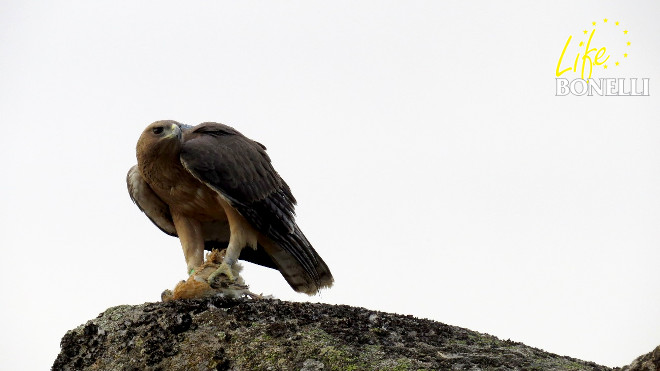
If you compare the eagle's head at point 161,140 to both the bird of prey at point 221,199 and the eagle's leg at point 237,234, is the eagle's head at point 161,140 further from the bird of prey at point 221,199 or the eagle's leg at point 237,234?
the eagle's leg at point 237,234

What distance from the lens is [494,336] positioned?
299 inches

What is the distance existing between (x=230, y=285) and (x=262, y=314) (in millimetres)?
1290

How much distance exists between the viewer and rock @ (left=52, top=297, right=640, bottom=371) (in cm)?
655

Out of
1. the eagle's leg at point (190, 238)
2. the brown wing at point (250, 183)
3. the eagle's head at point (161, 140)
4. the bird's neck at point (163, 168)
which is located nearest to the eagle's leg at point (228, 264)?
the brown wing at point (250, 183)

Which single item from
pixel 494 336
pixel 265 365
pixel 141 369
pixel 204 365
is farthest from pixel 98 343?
pixel 494 336

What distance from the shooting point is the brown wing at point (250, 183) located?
31.1 feet

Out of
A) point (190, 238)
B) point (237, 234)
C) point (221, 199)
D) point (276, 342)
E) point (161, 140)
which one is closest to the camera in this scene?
point (276, 342)

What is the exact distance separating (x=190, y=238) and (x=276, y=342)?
373cm

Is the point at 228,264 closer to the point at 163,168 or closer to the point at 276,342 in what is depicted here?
the point at 163,168

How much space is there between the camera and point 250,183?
975cm

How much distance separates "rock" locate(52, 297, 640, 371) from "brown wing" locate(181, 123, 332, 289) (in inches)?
76.9

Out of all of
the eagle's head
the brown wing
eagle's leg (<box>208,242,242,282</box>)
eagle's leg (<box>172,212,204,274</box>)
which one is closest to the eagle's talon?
eagle's leg (<box>208,242,242,282</box>)

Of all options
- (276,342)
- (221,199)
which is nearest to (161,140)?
(221,199)

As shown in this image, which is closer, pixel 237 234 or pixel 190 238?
pixel 237 234
